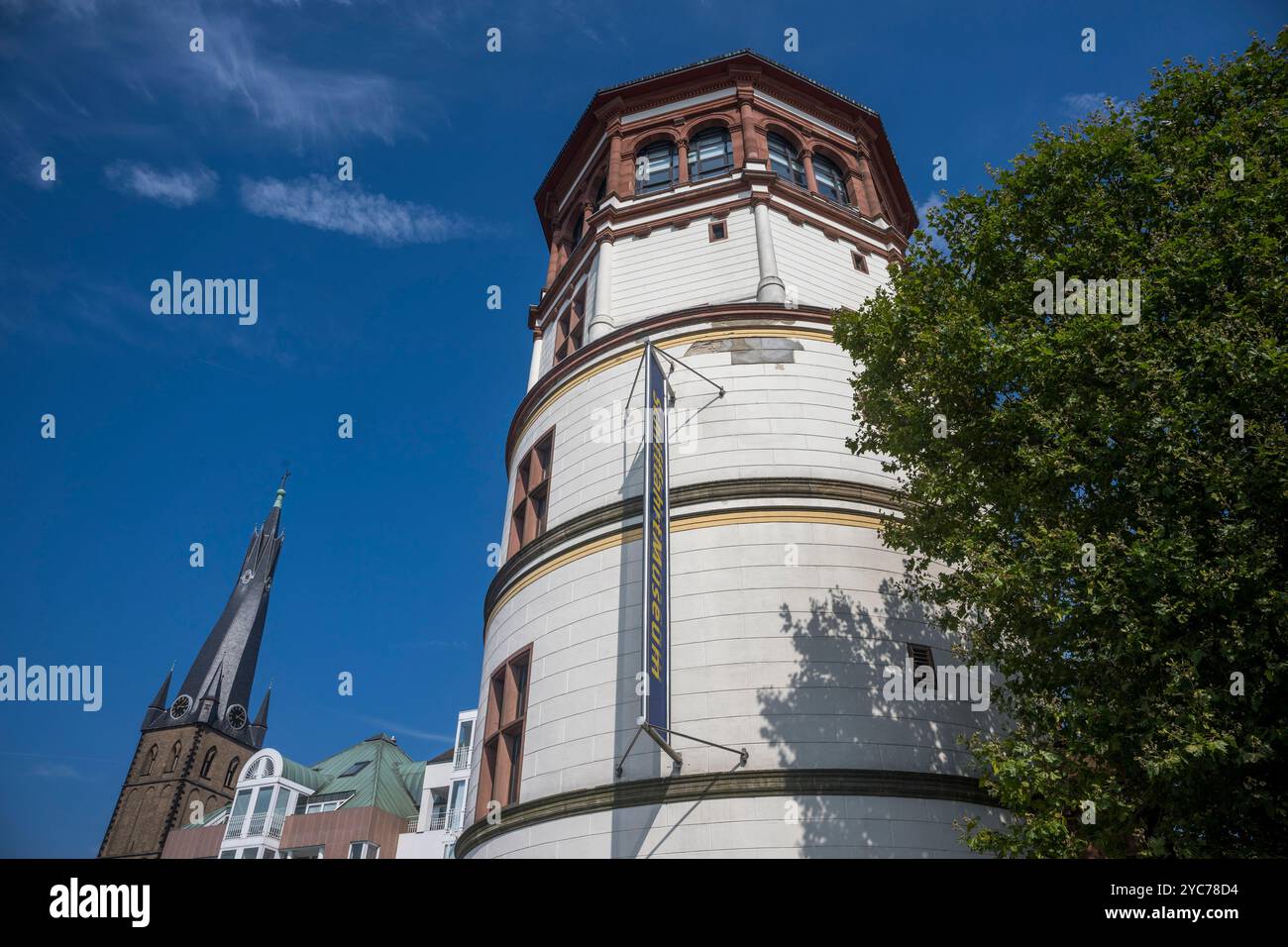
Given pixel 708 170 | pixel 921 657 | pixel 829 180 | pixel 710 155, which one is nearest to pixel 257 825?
pixel 708 170

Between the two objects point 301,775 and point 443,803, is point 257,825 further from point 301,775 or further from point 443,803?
point 443,803

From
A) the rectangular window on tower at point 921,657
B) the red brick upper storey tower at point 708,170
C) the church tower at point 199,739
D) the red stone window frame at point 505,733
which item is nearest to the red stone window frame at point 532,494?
the red stone window frame at point 505,733

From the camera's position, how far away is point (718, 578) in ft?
49.7

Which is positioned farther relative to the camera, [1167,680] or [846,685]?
[846,685]

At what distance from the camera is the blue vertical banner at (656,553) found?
13180 mm

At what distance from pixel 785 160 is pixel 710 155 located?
260cm

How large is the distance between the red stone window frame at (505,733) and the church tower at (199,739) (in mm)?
88965

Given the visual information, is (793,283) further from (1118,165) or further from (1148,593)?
(1148,593)

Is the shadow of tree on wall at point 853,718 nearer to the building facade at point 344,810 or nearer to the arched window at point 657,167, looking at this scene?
the arched window at point 657,167

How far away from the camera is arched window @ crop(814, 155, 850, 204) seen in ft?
86.5

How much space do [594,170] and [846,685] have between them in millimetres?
21662

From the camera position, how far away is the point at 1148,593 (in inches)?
331
